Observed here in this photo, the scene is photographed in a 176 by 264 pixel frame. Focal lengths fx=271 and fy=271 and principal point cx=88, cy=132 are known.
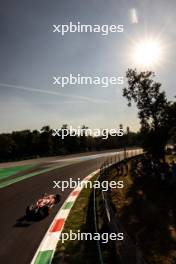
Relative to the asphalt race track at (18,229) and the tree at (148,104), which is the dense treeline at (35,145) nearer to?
the tree at (148,104)

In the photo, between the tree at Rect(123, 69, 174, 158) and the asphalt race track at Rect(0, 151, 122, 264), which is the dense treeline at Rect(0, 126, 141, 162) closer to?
the tree at Rect(123, 69, 174, 158)

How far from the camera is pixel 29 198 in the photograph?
15.1 m

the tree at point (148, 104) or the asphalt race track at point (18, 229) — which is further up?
the tree at point (148, 104)

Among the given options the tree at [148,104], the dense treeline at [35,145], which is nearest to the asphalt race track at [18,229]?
the tree at [148,104]

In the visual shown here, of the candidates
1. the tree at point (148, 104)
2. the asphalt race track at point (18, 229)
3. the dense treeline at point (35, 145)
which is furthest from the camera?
the dense treeline at point (35, 145)

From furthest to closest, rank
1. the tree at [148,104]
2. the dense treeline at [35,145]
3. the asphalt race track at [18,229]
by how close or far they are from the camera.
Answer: the dense treeline at [35,145] < the tree at [148,104] < the asphalt race track at [18,229]

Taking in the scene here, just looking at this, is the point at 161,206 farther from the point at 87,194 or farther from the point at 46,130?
the point at 46,130

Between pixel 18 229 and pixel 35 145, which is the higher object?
pixel 35 145

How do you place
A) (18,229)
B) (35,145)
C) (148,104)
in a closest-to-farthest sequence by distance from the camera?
(18,229), (148,104), (35,145)

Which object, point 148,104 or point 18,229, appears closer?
point 18,229

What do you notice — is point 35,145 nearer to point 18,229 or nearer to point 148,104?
point 148,104

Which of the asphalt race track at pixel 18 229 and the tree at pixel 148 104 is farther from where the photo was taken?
the tree at pixel 148 104

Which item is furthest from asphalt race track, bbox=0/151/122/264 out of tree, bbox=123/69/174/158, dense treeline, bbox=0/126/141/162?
dense treeline, bbox=0/126/141/162

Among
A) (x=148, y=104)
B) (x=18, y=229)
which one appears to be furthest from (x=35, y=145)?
(x=18, y=229)
